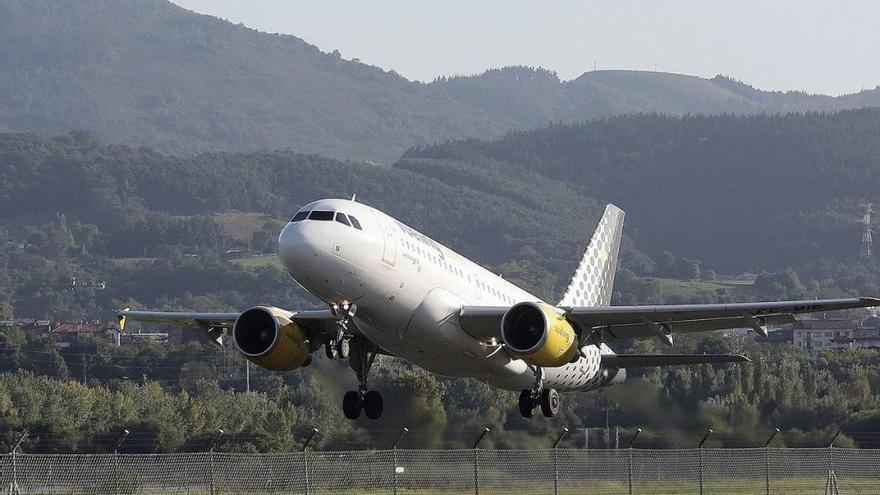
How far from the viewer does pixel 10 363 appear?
11669 cm

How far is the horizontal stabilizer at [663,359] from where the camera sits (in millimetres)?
44625

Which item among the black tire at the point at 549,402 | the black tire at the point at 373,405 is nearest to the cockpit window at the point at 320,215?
the black tire at the point at 373,405

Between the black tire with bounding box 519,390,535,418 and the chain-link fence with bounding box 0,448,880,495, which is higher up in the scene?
the black tire with bounding box 519,390,535,418

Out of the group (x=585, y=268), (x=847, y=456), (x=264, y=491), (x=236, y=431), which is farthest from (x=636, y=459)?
(x=236, y=431)

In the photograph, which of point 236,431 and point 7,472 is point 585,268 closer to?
point 236,431

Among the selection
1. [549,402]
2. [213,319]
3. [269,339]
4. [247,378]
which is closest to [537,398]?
[549,402]

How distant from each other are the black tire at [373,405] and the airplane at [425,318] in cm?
3

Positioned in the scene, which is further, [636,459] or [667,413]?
[667,413]

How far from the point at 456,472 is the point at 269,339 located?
6491mm

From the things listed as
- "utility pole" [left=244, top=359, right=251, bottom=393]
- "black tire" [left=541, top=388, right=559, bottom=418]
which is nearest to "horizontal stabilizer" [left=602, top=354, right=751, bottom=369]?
"black tire" [left=541, top=388, right=559, bottom=418]

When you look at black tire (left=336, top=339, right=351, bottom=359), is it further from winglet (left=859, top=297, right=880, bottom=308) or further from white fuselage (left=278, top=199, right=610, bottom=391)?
winglet (left=859, top=297, right=880, bottom=308)

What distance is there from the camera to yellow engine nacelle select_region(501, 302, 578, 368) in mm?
39812

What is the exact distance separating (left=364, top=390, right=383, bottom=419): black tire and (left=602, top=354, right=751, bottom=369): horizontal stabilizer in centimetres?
781

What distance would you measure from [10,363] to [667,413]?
7550 cm
